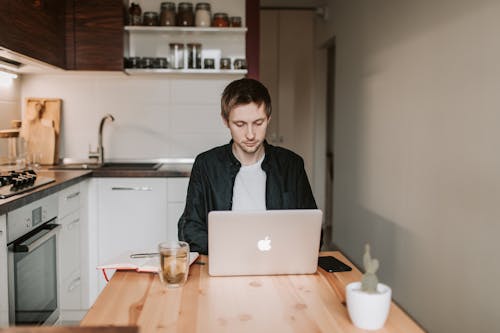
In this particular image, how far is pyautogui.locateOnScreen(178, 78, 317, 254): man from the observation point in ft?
6.28

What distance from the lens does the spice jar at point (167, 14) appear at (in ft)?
12.4

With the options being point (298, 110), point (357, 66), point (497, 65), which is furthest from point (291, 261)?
point (298, 110)

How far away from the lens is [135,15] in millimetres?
3771

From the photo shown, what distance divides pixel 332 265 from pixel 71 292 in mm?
2024

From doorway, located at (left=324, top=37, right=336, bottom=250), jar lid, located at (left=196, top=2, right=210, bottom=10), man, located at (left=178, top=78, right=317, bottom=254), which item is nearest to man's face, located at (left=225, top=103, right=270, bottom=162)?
man, located at (left=178, top=78, right=317, bottom=254)

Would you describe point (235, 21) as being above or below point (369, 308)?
above

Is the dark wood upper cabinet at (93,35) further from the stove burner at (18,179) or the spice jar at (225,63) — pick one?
the stove burner at (18,179)

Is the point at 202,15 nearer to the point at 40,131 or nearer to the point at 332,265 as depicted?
the point at 40,131

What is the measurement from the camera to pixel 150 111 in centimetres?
399

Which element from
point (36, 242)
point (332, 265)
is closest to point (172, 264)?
point (332, 265)

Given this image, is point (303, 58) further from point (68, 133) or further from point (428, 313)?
point (428, 313)

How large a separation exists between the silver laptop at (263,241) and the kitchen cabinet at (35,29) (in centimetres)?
172

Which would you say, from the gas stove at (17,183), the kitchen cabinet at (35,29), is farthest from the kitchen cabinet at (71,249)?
the kitchen cabinet at (35,29)

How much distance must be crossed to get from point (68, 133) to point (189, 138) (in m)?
0.89
